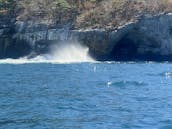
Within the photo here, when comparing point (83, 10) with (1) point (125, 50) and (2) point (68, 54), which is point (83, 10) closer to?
(2) point (68, 54)

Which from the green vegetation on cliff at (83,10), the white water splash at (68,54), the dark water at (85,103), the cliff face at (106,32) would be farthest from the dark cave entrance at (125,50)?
the dark water at (85,103)

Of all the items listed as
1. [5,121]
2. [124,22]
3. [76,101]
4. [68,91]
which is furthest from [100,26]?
[5,121]

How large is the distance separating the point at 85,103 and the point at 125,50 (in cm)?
6131

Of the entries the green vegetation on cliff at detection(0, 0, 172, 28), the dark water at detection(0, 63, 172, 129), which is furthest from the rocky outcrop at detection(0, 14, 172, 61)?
the dark water at detection(0, 63, 172, 129)

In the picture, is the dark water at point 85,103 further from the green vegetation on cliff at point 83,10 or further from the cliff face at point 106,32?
the green vegetation on cliff at point 83,10

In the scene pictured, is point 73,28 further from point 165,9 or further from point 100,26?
point 165,9

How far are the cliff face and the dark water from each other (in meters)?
39.2

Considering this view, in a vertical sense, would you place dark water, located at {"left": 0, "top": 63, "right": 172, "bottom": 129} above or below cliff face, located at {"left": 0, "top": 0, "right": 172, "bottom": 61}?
below

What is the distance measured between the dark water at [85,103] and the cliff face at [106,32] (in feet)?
129

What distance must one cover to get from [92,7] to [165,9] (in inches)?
600

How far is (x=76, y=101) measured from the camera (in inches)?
1353

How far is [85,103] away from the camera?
110 feet

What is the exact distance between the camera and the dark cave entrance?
9244 centimetres

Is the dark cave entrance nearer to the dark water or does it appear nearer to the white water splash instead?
the white water splash
